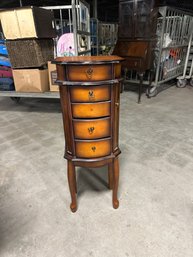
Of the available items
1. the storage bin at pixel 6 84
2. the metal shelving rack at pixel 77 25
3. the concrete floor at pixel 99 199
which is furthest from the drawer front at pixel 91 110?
the storage bin at pixel 6 84

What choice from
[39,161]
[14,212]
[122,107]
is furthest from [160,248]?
[122,107]

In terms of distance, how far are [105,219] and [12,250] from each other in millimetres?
542

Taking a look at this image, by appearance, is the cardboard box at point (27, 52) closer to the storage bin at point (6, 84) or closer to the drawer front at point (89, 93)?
the storage bin at point (6, 84)

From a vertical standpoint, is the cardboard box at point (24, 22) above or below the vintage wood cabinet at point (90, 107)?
above

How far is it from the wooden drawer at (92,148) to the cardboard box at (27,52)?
1.89m

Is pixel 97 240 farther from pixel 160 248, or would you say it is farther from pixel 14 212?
pixel 14 212

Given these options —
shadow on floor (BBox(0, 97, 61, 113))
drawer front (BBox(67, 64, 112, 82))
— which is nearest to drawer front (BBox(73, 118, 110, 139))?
drawer front (BBox(67, 64, 112, 82))

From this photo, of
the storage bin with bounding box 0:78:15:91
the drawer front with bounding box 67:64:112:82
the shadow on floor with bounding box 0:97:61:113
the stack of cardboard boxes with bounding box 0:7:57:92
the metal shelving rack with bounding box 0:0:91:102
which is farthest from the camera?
the shadow on floor with bounding box 0:97:61:113

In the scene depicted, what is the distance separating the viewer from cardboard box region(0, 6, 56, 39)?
2213mm

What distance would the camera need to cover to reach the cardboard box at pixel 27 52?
2402 millimetres

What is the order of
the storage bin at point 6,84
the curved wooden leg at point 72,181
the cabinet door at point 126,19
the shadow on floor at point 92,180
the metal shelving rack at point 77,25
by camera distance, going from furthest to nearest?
the cabinet door at point 126,19
the storage bin at point 6,84
the metal shelving rack at point 77,25
the shadow on floor at point 92,180
the curved wooden leg at point 72,181

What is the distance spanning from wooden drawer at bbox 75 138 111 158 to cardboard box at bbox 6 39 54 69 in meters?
1.89

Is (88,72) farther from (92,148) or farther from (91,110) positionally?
(92,148)

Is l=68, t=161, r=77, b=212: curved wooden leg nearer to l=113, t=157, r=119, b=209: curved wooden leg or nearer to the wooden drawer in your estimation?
the wooden drawer
